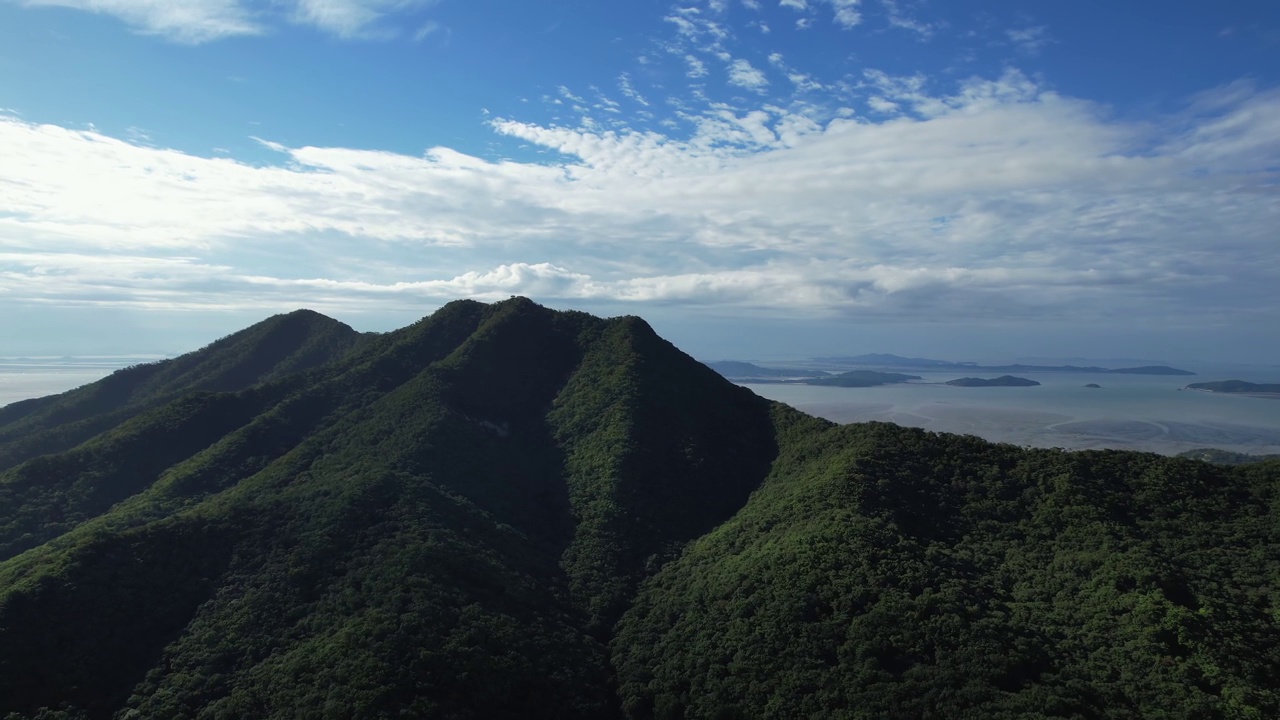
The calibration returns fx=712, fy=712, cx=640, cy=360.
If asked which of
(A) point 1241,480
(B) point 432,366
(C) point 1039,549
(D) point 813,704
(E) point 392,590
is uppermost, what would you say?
(B) point 432,366

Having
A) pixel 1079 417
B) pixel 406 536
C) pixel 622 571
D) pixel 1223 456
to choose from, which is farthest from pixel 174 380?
pixel 1079 417

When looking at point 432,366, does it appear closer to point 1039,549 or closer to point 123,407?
point 123,407

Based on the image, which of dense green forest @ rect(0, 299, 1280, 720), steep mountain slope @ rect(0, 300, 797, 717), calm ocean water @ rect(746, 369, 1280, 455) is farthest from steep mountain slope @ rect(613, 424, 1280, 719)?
calm ocean water @ rect(746, 369, 1280, 455)

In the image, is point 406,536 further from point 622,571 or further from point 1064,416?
point 1064,416

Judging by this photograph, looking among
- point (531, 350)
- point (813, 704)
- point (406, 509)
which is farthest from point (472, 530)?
point (531, 350)

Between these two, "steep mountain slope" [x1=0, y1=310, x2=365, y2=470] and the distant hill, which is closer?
"steep mountain slope" [x1=0, y1=310, x2=365, y2=470]

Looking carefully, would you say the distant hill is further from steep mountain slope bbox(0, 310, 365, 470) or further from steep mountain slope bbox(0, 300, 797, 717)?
steep mountain slope bbox(0, 310, 365, 470)
